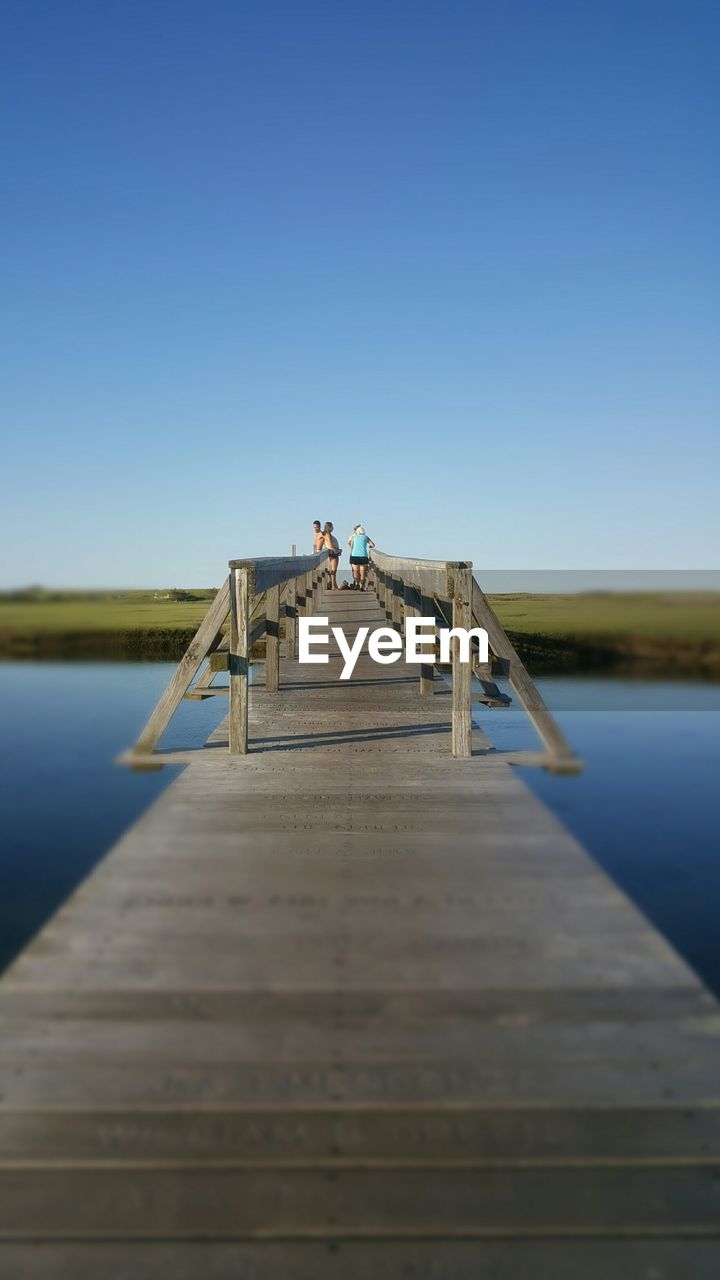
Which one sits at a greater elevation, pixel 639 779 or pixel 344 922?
pixel 344 922

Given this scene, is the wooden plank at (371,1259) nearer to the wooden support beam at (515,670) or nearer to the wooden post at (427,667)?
the wooden support beam at (515,670)

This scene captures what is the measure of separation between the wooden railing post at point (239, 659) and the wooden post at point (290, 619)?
4.84 m

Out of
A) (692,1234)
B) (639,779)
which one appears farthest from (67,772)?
(692,1234)

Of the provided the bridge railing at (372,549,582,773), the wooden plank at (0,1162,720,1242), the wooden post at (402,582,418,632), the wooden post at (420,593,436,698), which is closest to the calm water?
the bridge railing at (372,549,582,773)

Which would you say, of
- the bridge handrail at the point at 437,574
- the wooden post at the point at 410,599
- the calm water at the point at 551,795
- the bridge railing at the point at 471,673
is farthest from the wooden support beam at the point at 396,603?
the bridge railing at the point at 471,673

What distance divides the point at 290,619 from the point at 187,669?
791cm

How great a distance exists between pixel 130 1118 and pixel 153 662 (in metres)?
31.3

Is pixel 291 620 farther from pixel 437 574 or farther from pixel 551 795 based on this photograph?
pixel 437 574

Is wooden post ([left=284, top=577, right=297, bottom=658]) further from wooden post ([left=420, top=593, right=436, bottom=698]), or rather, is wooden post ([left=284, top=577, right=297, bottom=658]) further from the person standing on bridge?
the person standing on bridge

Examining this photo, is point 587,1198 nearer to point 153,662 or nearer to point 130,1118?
point 130,1118

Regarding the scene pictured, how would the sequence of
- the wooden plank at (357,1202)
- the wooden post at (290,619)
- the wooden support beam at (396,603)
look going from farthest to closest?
1. the wooden support beam at (396,603)
2. the wooden post at (290,619)
3. the wooden plank at (357,1202)

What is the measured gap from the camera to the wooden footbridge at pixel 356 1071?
2.15 metres

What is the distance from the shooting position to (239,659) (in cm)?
664

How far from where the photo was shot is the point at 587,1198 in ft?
7.39
